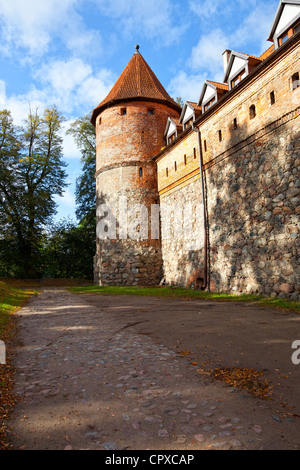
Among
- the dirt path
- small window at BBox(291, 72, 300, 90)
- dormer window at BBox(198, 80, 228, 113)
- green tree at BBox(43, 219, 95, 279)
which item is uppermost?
dormer window at BBox(198, 80, 228, 113)

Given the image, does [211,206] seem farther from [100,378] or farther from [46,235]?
[46,235]

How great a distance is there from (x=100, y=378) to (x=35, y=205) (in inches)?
982

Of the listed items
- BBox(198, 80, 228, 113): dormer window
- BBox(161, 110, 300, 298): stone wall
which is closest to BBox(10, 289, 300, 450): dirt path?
BBox(161, 110, 300, 298): stone wall

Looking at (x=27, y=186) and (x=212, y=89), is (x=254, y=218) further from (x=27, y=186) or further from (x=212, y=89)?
(x=27, y=186)

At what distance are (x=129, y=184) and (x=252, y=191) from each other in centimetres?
962

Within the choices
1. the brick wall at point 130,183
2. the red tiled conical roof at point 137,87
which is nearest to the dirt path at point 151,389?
the brick wall at point 130,183

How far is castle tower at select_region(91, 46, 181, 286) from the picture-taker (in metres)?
19.0

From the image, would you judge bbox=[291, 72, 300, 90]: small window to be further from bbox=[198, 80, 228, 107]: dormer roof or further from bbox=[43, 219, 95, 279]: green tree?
bbox=[43, 219, 95, 279]: green tree

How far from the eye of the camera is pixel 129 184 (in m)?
19.4

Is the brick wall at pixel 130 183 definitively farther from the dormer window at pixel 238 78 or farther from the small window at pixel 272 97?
the small window at pixel 272 97

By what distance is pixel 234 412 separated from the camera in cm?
281

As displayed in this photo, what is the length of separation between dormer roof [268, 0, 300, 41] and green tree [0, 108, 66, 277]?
70.0 feet

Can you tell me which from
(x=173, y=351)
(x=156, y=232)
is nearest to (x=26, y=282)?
(x=156, y=232)

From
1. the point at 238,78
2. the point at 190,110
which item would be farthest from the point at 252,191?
the point at 190,110
